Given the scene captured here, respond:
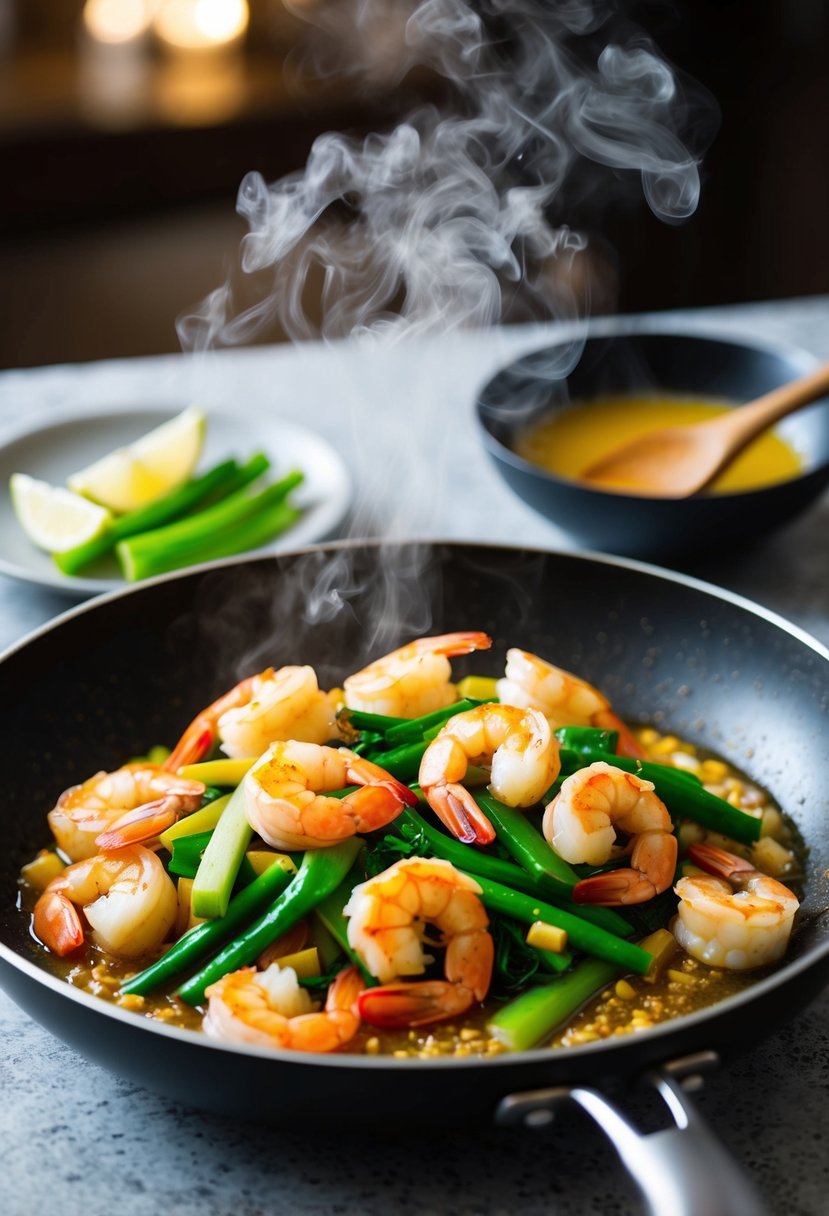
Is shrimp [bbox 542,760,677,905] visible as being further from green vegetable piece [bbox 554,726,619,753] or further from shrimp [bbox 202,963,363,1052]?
shrimp [bbox 202,963,363,1052]

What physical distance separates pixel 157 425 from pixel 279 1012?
1.66m

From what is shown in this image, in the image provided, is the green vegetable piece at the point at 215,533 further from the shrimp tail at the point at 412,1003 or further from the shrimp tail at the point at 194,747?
the shrimp tail at the point at 412,1003

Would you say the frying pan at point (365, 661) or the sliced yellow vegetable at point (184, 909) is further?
the sliced yellow vegetable at point (184, 909)

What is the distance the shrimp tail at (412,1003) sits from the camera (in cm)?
129

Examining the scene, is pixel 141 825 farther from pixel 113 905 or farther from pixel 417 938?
pixel 417 938

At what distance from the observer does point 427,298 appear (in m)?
2.47

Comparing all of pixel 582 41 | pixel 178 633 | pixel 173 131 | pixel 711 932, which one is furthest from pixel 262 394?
pixel 582 41

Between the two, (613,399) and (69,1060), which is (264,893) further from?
(613,399)

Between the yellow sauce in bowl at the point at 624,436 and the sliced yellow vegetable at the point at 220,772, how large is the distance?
3.41 feet

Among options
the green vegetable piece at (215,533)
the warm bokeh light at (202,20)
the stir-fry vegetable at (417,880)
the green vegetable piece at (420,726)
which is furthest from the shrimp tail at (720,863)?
the warm bokeh light at (202,20)

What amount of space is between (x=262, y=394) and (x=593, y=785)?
1839 millimetres

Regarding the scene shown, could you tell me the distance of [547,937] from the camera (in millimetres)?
1387

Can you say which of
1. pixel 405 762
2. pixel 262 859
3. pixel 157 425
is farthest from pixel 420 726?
pixel 157 425

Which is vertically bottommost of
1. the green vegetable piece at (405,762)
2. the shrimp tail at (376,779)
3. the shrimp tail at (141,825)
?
the shrimp tail at (141,825)
